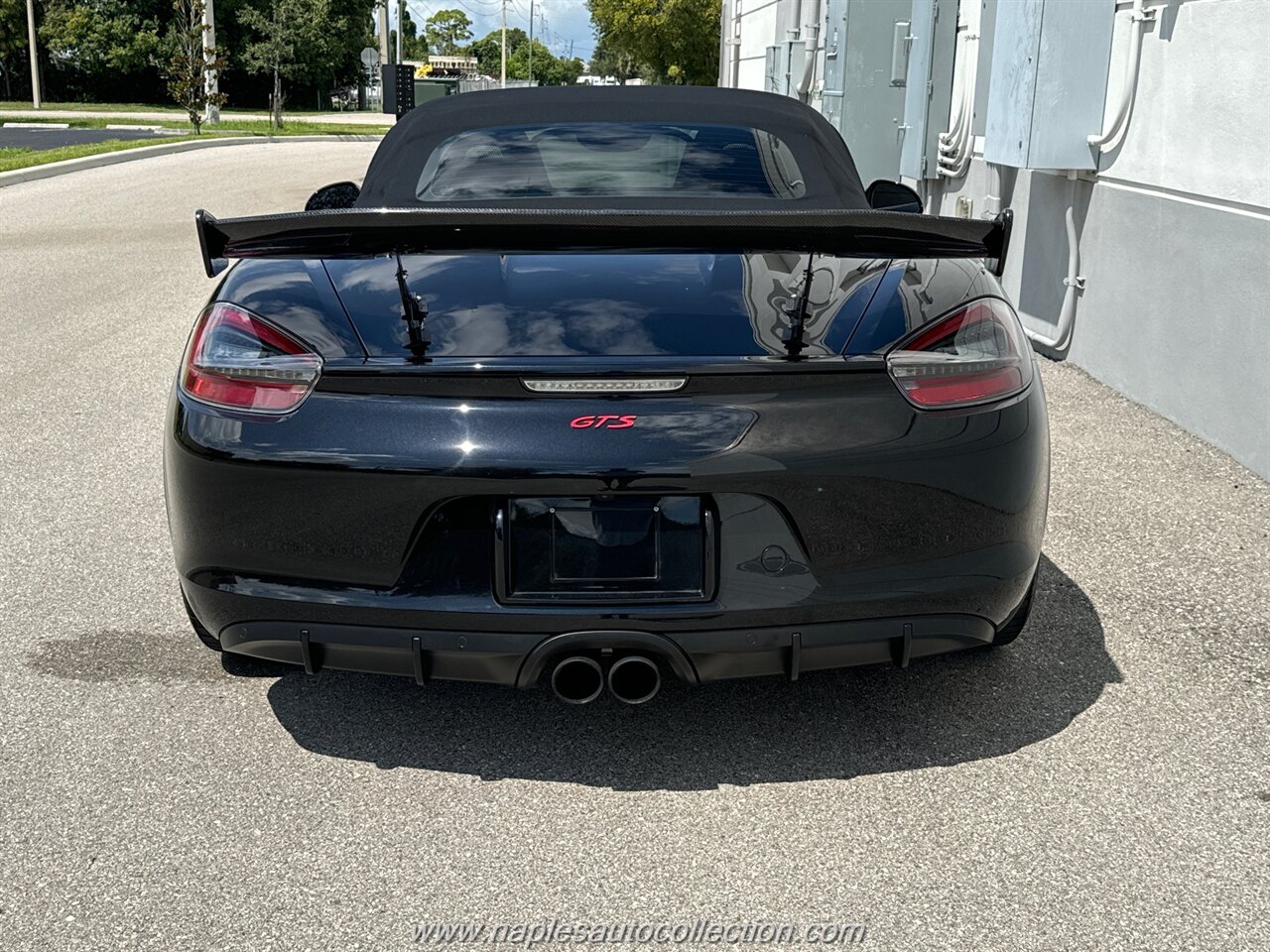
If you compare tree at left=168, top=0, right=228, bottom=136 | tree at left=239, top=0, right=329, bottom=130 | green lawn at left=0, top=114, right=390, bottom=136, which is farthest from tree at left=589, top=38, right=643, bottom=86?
tree at left=239, top=0, right=329, bottom=130

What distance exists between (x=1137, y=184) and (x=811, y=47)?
39.2 feet

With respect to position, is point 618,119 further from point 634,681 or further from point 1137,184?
point 1137,184

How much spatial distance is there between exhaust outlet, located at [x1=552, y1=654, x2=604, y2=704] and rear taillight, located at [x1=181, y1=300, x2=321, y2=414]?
29.7 inches

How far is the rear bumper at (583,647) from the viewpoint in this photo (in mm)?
2846

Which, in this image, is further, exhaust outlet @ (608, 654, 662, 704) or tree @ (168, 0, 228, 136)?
tree @ (168, 0, 228, 136)

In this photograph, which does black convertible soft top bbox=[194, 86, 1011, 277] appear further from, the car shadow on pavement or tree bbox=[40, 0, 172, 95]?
tree bbox=[40, 0, 172, 95]

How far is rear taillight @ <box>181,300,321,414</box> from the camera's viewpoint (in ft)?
9.48

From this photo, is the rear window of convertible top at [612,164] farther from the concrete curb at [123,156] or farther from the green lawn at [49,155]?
the green lawn at [49,155]

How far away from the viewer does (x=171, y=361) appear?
8.10 meters

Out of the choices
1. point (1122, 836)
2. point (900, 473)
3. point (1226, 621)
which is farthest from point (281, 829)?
point (1226, 621)

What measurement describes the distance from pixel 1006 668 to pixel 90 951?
2295 millimetres

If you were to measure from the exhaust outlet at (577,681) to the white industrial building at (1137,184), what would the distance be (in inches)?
145

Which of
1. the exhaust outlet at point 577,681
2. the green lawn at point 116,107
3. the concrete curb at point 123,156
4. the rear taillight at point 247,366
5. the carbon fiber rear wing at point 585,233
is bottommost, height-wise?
the green lawn at point 116,107

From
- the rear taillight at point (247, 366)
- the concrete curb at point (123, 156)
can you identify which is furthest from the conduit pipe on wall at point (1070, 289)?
the concrete curb at point (123, 156)
